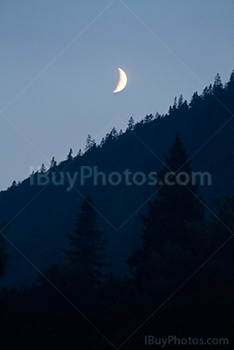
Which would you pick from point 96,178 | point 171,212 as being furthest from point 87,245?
point 96,178

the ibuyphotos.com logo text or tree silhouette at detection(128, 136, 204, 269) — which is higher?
the ibuyphotos.com logo text

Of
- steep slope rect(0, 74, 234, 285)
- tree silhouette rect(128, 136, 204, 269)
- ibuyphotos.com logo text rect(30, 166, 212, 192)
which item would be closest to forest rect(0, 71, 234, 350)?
tree silhouette rect(128, 136, 204, 269)

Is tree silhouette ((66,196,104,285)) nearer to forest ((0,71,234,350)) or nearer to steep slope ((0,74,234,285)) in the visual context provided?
forest ((0,71,234,350))

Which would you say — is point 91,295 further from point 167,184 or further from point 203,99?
point 203,99

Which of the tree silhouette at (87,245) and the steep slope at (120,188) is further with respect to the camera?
the steep slope at (120,188)

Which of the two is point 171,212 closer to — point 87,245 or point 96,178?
point 87,245

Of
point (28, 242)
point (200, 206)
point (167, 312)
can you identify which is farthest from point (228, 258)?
point (28, 242)

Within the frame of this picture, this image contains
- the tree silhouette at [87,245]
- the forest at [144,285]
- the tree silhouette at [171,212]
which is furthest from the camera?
the tree silhouette at [87,245]

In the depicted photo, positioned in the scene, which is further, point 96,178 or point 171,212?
point 96,178

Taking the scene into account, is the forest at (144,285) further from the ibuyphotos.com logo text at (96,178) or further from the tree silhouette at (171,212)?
the ibuyphotos.com logo text at (96,178)

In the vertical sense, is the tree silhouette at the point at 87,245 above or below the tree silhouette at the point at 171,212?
above

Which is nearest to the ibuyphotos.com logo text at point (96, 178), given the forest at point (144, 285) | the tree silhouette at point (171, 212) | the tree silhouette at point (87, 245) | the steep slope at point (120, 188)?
the steep slope at point (120, 188)

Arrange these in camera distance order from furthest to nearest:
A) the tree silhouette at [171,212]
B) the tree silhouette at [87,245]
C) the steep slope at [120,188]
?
the steep slope at [120,188], the tree silhouette at [87,245], the tree silhouette at [171,212]

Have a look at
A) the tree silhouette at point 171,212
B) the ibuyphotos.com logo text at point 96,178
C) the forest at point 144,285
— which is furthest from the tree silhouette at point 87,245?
the ibuyphotos.com logo text at point 96,178
